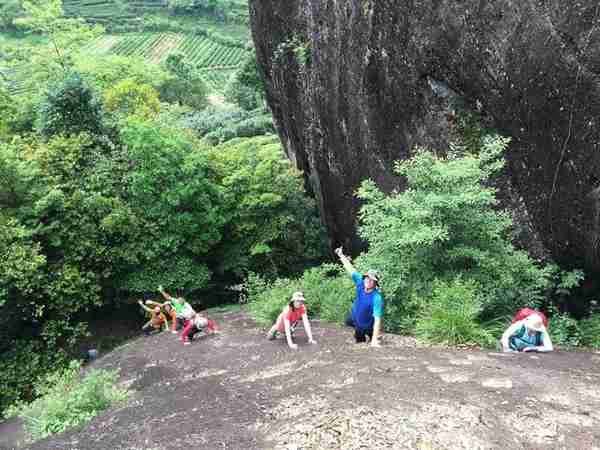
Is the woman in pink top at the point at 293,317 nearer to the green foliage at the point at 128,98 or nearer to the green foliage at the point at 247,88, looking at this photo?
the green foliage at the point at 128,98

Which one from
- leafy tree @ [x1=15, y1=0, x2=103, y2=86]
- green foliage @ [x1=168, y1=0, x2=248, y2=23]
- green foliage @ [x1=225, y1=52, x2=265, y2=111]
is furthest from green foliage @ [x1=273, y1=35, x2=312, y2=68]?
green foliage @ [x1=168, y1=0, x2=248, y2=23]

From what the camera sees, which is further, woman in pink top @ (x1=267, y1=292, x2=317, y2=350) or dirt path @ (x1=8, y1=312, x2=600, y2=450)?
woman in pink top @ (x1=267, y1=292, x2=317, y2=350)

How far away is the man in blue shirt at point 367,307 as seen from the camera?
299 inches

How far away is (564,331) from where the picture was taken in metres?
9.10

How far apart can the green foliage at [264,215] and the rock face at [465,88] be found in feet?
6.09

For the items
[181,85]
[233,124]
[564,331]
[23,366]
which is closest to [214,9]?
[181,85]

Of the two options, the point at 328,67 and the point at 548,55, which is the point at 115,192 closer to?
the point at 328,67

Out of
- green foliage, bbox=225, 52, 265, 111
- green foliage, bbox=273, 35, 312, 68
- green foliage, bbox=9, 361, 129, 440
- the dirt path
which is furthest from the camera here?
green foliage, bbox=225, 52, 265, 111

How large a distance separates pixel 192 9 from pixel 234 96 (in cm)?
4827

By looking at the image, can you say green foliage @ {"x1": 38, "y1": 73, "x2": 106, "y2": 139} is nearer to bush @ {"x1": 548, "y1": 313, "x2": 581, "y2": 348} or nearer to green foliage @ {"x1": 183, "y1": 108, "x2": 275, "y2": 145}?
green foliage @ {"x1": 183, "y1": 108, "x2": 275, "y2": 145}

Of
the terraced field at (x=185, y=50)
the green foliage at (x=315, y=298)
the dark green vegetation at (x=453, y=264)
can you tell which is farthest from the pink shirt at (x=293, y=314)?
the terraced field at (x=185, y=50)

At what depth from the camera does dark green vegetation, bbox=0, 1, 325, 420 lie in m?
14.5

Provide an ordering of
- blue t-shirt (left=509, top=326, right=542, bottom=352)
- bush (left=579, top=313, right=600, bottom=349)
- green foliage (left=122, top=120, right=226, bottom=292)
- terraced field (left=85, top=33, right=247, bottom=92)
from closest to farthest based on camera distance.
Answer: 1. blue t-shirt (left=509, top=326, right=542, bottom=352)
2. bush (left=579, top=313, right=600, bottom=349)
3. green foliage (left=122, top=120, right=226, bottom=292)
4. terraced field (left=85, top=33, right=247, bottom=92)

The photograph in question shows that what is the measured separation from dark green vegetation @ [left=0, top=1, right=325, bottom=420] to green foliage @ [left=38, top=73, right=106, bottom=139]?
4 cm
